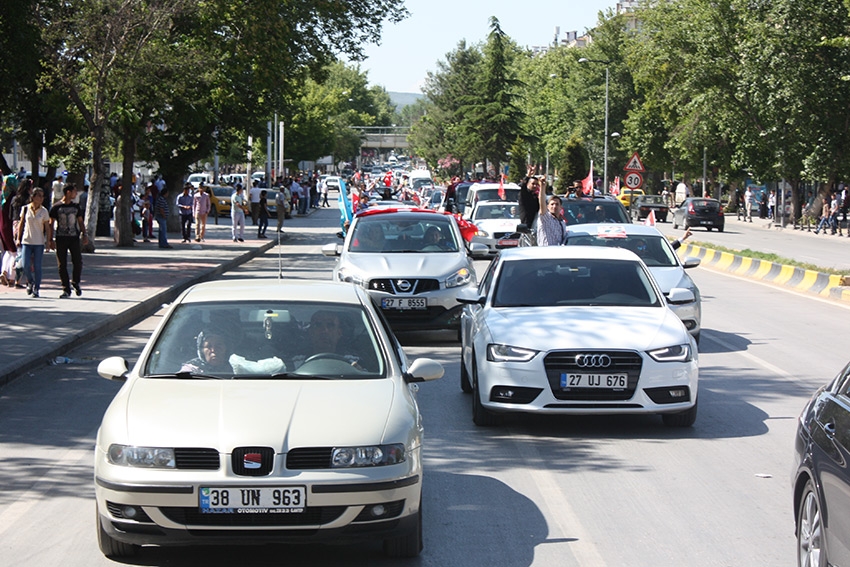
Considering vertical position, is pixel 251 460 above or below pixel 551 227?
below

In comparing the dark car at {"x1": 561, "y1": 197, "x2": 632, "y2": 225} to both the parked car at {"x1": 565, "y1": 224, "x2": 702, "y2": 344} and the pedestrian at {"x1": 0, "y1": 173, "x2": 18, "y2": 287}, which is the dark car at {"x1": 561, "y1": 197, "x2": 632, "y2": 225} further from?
the pedestrian at {"x1": 0, "y1": 173, "x2": 18, "y2": 287}

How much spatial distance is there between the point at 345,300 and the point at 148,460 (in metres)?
1.87

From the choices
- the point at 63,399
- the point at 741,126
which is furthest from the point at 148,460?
the point at 741,126

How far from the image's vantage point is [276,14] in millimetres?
32062

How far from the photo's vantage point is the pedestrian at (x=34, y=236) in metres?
18.6

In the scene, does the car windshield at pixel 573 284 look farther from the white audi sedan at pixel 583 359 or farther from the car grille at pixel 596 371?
the car grille at pixel 596 371

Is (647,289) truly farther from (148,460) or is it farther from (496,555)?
(148,460)

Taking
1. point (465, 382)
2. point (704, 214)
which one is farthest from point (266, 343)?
point (704, 214)

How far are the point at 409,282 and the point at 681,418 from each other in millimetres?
5950

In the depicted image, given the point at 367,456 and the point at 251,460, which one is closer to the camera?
the point at 251,460

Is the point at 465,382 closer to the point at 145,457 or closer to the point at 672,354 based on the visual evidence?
the point at 672,354

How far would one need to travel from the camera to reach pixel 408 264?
15.3 m

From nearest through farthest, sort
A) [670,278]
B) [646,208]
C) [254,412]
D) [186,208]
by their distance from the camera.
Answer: [254,412] → [670,278] → [186,208] → [646,208]

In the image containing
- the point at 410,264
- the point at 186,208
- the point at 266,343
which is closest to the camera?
the point at 266,343
